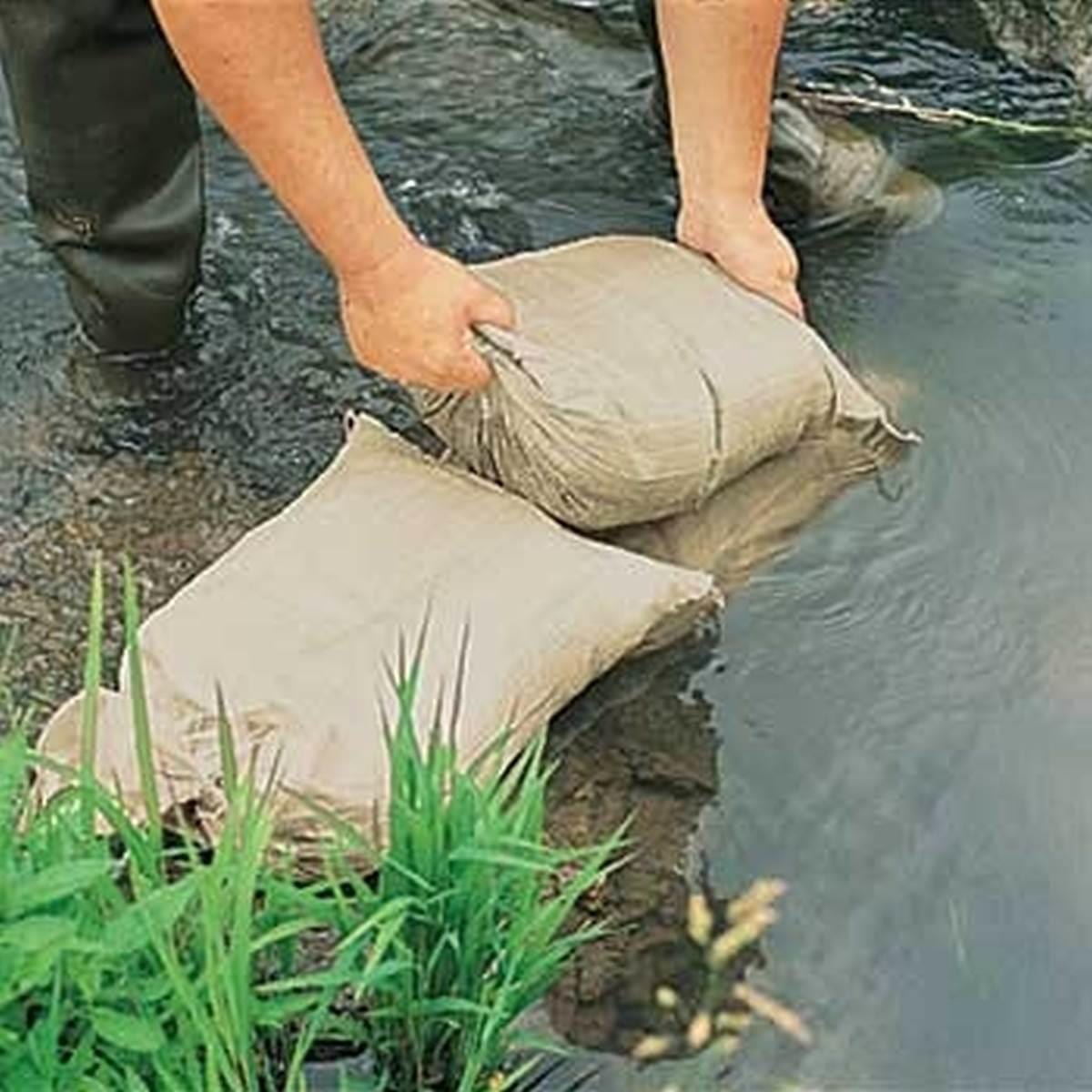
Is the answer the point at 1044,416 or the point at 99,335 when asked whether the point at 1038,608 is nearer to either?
the point at 1044,416

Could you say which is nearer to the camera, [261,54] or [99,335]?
[261,54]

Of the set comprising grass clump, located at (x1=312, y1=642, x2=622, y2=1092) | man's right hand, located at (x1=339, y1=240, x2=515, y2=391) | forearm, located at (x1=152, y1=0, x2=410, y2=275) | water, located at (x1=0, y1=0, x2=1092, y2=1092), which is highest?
forearm, located at (x1=152, y1=0, x2=410, y2=275)

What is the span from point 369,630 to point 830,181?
124 cm

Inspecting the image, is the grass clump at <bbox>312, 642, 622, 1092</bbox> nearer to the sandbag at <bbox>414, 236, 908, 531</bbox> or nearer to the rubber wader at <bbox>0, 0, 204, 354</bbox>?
the sandbag at <bbox>414, 236, 908, 531</bbox>

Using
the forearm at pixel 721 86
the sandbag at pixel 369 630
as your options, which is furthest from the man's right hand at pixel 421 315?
the forearm at pixel 721 86

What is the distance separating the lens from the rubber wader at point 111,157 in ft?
8.40

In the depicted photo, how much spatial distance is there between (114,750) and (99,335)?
0.92 meters

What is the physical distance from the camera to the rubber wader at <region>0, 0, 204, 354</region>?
8.40ft

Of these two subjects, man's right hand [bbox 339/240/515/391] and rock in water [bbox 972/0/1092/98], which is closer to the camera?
man's right hand [bbox 339/240/515/391]

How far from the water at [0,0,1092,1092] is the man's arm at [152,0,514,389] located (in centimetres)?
46

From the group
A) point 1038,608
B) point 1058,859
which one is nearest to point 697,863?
point 1058,859

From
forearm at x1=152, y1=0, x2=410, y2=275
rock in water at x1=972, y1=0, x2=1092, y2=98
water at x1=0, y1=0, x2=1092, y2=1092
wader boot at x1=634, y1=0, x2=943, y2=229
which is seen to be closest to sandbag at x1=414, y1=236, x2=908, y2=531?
forearm at x1=152, y1=0, x2=410, y2=275

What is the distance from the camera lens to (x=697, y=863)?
230cm

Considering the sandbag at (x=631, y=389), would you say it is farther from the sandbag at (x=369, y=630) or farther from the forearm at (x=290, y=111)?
the forearm at (x=290, y=111)
